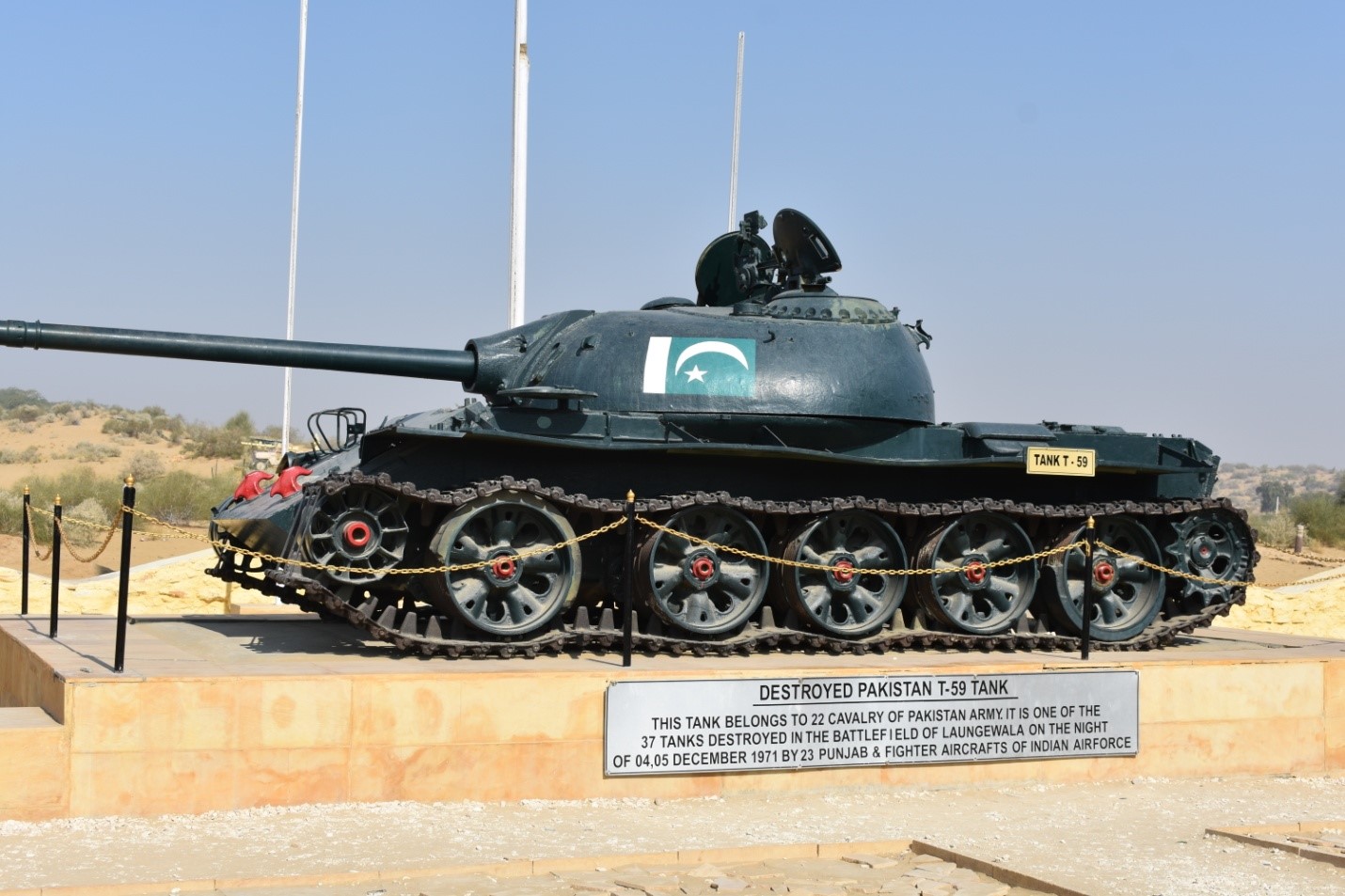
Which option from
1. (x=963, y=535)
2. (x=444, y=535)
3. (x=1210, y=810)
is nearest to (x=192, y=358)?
(x=444, y=535)

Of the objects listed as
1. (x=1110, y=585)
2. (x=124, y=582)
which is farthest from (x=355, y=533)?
(x=1110, y=585)

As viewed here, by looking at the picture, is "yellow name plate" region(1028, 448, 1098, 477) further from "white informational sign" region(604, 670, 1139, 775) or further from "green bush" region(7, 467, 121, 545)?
"green bush" region(7, 467, 121, 545)

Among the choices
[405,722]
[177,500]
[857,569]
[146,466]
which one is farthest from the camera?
[146,466]

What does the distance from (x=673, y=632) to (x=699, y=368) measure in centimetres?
218

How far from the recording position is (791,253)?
14812mm

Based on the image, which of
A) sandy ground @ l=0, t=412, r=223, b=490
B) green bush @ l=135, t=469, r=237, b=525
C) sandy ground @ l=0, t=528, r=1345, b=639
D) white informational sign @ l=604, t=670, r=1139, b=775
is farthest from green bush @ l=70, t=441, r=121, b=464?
white informational sign @ l=604, t=670, r=1139, b=775

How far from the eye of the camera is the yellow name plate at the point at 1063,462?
1337 cm

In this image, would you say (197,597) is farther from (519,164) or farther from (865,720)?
(865,720)

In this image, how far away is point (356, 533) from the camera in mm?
11578

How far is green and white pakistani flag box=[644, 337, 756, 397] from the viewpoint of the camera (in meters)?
13.0

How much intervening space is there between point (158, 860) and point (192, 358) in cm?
529

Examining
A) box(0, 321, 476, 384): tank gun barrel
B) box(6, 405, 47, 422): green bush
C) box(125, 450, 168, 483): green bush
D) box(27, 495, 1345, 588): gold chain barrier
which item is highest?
box(0, 321, 476, 384): tank gun barrel

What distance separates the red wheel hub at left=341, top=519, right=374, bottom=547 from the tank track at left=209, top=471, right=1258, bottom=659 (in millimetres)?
303

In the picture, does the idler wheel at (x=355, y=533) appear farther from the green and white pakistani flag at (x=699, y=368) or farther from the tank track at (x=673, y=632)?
the green and white pakistani flag at (x=699, y=368)
